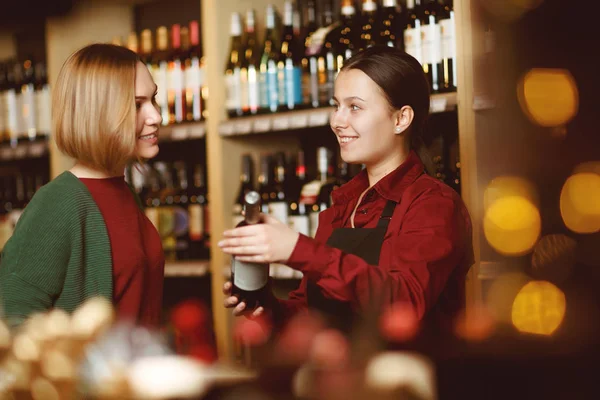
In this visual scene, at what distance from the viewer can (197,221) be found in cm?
252

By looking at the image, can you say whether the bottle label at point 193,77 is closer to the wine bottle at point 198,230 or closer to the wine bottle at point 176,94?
the wine bottle at point 176,94

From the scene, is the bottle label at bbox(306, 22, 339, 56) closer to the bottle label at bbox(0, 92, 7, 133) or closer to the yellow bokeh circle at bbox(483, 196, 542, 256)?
the yellow bokeh circle at bbox(483, 196, 542, 256)

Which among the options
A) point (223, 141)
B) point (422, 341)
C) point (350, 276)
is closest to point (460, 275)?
point (350, 276)

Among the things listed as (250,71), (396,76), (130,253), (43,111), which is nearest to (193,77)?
(250,71)

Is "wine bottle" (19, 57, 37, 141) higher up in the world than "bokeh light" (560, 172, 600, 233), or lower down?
higher up

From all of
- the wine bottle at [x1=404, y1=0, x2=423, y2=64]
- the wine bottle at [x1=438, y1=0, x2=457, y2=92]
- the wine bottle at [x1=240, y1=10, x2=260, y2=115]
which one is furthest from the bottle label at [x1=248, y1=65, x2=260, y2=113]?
the wine bottle at [x1=438, y1=0, x2=457, y2=92]

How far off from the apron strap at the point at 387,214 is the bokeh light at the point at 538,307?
0.97 feet

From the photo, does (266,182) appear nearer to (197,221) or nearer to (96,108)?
(197,221)

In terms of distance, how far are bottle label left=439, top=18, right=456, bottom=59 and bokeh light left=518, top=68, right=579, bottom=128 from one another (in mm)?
864

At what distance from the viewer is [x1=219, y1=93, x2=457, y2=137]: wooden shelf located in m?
1.88

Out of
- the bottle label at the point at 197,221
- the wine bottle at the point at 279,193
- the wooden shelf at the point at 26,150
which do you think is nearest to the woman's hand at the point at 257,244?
the wine bottle at the point at 279,193

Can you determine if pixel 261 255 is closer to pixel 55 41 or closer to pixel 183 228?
pixel 183 228

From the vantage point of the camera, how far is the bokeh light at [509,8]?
864 mm

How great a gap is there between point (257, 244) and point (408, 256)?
0.32 meters
